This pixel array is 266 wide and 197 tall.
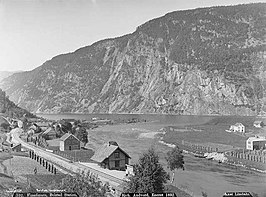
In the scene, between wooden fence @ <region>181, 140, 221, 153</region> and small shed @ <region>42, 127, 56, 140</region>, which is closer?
small shed @ <region>42, 127, 56, 140</region>

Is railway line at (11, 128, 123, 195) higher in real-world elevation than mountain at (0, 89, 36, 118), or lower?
lower

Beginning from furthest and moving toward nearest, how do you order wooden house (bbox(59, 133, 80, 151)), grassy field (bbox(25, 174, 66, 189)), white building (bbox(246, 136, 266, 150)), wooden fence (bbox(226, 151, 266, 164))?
1. white building (bbox(246, 136, 266, 150))
2. wooden fence (bbox(226, 151, 266, 164))
3. wooden house (bbox(59, 133, 80, 151))
4. grassy field (bbox(25, 174, 66, 189))

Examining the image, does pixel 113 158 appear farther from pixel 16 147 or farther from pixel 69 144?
pixel 16 147

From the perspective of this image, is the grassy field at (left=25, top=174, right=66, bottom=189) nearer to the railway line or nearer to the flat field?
the railway line

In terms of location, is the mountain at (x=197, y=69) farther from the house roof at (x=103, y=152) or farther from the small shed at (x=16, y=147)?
the house roof at (x=103, y=152)

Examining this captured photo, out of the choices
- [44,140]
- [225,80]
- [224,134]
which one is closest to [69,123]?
[44,140]

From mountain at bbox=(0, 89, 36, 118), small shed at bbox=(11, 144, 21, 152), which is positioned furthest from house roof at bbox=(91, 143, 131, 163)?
mountain at bbox=(0, 89, 36, 118)

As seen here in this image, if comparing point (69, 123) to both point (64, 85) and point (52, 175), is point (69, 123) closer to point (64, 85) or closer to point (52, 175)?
point (64, 85)
